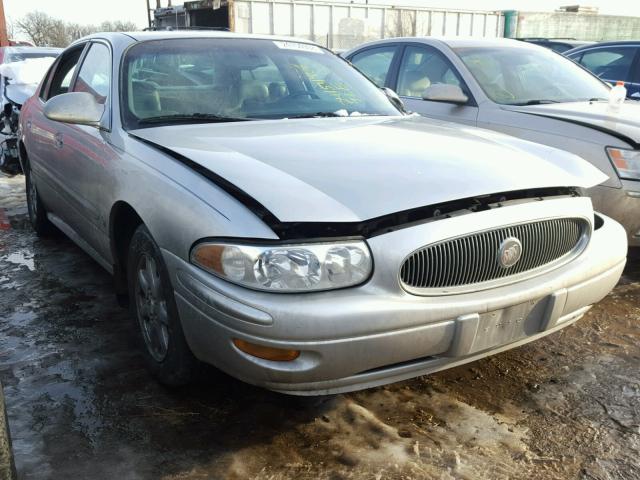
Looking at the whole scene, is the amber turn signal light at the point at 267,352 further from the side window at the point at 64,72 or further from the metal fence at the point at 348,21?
the metal fence at the point at 348,21

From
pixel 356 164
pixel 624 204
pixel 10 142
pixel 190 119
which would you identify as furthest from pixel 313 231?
pixel 10 142

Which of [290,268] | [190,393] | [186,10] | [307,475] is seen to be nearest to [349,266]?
[290,268]

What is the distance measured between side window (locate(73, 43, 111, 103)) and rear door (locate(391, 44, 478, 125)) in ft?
8.67

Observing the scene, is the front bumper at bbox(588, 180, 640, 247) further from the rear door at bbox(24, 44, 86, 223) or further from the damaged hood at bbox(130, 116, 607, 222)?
the rear door at bbox(24, 44, 86, 223)

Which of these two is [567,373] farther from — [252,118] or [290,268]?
[252,118]

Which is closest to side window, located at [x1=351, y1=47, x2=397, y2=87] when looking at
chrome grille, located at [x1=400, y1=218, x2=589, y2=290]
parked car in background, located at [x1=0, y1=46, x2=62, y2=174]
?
parked car in background, located at [x1=0, y1=46, x2=62, y2=174]

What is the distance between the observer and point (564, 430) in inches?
96.1

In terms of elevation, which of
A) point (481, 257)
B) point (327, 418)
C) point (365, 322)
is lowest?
point (327, 418)

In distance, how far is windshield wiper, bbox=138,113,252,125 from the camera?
3045 millimetres

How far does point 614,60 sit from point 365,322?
619 cm

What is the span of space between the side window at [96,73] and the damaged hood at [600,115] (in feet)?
9.20

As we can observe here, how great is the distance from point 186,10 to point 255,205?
62.5 feet

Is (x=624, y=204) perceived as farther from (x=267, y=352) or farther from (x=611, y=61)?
(x=611, y=61)

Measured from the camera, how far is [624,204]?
3729mm
